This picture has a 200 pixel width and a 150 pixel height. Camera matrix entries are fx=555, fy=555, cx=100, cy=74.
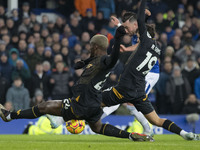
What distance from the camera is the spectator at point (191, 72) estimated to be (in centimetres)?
1708

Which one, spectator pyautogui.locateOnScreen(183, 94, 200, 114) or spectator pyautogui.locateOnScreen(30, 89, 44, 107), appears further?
spectator pyautogui.locateOnScreen(183, 94, 200, 114)

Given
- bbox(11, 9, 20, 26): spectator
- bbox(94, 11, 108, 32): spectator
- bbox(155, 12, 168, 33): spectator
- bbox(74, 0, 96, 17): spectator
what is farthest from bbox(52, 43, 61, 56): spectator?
bbox(155, 12, 168, 33): spectator

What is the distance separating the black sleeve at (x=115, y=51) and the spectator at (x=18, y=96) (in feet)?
22.6

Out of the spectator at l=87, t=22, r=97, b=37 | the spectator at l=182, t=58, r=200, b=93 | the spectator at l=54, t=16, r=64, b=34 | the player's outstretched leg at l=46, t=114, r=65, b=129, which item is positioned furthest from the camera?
the spectator at l=87, t=22, r=97, b=37

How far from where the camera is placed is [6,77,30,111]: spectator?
15391 mm

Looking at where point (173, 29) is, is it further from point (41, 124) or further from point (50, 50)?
point (41, 124)

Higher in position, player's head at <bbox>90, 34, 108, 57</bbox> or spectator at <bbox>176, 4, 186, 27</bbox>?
spectator at <bbox>176, 4, 186, 27</bbox>

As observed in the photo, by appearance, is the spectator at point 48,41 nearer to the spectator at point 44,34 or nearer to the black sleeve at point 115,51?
the spectator at point 44,34

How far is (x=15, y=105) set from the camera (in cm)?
1545

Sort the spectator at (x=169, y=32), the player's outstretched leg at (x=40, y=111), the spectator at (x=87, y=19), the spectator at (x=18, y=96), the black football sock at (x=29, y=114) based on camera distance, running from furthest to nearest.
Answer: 1. the spectator at (x=169, y=32)
2. the spectator at (x=87, y=19)
3. the spectator at (x=18, y=96)
4. the black football sock at (x=29, y=114)
5. the player's outstretched leg at (x=40, y=111)

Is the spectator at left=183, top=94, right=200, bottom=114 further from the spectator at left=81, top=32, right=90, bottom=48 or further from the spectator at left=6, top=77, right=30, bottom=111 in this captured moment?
the spectator at left=6, top=77, right=30, bottom=111

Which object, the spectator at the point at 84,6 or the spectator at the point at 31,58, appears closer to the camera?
the spectator at the point at 31,58

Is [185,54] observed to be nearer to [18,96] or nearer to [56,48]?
[56,48]

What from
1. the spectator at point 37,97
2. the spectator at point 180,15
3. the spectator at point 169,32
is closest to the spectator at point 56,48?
the spectator at point 37,97
